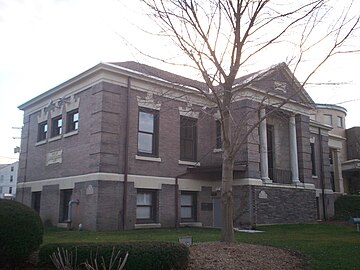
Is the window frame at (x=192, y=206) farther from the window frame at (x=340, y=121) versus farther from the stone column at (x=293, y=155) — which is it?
the window frame at (x=340, y=121)

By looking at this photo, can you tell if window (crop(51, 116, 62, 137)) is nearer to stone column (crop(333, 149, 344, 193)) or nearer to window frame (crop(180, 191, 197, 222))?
window frame (crop(180, 191, 197, 222))

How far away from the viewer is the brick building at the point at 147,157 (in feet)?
63.2

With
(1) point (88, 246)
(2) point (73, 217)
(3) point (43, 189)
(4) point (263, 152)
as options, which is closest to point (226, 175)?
(1) point (88, 246)

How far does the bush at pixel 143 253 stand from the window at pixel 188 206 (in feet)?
45.2

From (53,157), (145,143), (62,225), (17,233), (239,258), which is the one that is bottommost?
(239,258)

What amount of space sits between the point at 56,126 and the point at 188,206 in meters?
8.63

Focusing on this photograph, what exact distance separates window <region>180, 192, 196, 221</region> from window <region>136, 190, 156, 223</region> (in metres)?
2.02

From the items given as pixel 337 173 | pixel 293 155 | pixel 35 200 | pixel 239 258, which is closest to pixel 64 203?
pixel 35 200

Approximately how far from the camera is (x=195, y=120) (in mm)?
23578

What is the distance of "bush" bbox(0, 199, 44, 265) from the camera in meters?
9.14

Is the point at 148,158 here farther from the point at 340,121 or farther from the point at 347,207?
the point at 340,121

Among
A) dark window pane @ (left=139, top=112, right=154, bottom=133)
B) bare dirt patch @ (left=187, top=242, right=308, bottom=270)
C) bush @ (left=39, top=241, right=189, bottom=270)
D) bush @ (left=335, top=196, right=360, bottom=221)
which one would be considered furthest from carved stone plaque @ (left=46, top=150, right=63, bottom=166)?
bush @ (left=335, top=196, right=360, bottom=221)

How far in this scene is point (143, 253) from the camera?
8.11 m

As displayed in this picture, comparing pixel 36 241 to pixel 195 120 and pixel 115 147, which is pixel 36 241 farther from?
pixel 195 120
